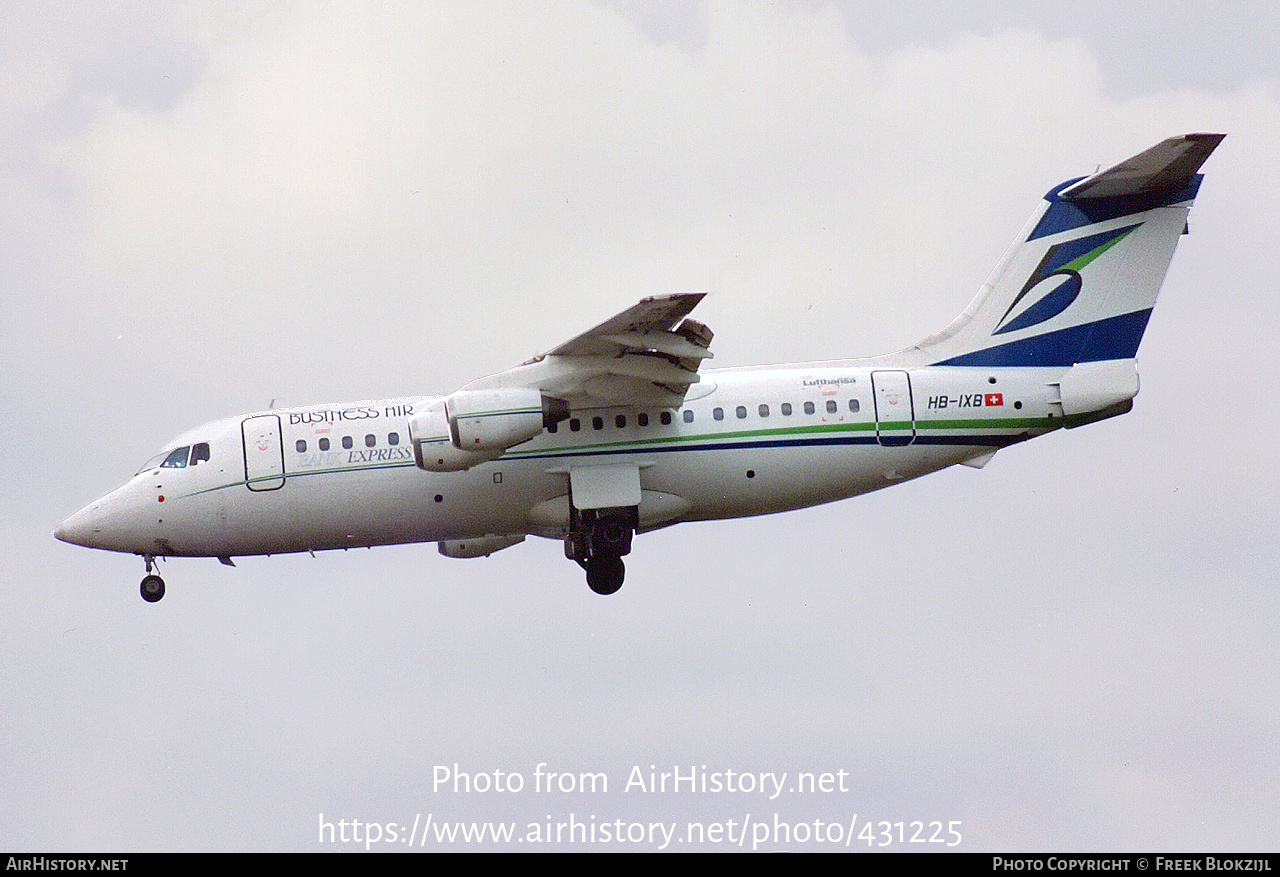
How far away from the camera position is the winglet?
933 inches

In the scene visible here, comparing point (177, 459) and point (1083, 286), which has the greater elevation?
point (1083, 286)

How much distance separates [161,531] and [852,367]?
9.40 m

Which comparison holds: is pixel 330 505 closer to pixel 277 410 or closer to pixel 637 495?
pixel 277 410

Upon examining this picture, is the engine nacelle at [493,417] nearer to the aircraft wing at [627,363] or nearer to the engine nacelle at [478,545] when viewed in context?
Answer: the aircraft wing at [627,363]

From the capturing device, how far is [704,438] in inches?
950

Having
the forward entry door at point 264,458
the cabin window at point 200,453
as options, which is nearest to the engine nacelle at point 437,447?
the forward entry door at point 264,458

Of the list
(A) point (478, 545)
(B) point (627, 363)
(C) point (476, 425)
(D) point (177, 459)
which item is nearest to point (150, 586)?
(D) point (177, 459)

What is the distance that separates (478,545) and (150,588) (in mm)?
4534

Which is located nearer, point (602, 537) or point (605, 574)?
point (602, 537)

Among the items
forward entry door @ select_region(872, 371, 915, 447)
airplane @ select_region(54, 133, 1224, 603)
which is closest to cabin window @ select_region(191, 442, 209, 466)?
airplane @ select_region(54, 133, 1224, 603)

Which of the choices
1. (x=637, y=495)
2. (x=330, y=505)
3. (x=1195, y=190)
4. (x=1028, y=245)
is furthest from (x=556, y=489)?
(x=1195, y=190)

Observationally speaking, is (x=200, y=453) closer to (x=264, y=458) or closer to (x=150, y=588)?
(x=264, y=458)

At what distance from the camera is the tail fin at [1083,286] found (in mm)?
24781

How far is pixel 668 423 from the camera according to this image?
24109 mm
